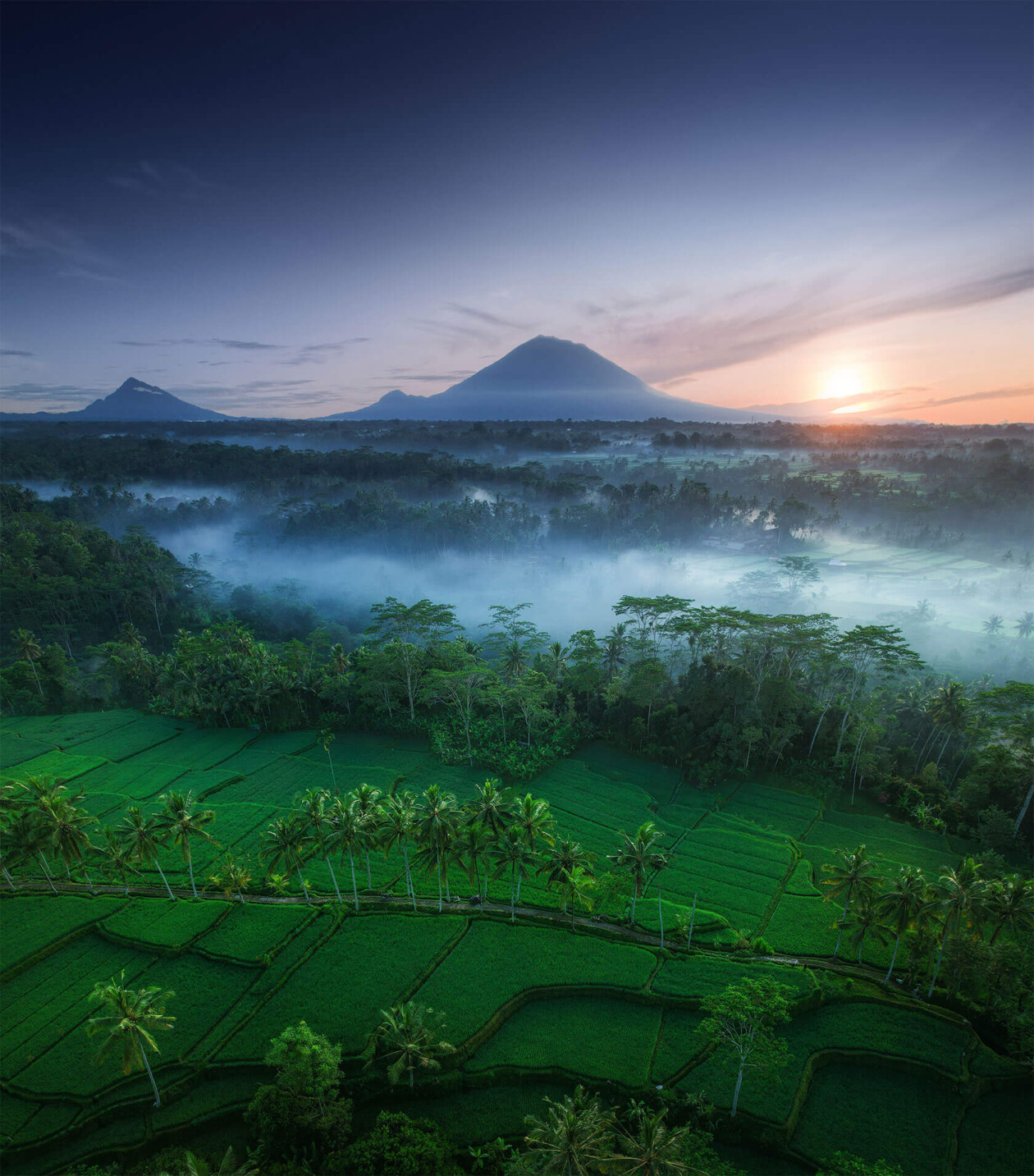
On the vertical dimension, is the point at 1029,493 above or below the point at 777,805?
above

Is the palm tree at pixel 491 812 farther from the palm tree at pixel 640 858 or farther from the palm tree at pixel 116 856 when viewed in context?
the palm tree at pixel 116 856

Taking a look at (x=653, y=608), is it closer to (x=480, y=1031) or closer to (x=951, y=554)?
(x=480, y=1031)

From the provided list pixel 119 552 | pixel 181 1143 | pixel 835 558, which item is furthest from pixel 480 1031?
pixel 835 558

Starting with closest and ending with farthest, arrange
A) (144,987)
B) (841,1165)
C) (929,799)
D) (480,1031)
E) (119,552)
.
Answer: (841,1165) < (480,1031) < (144,987) < (929,799) < (119,552)

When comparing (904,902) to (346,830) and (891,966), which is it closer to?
(891,966)

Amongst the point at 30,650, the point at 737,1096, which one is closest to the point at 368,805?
the point at 737,1096

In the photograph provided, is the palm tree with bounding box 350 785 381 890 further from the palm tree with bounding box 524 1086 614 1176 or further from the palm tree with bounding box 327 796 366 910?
the palm tree with bounding box 524 1086 614 1176
